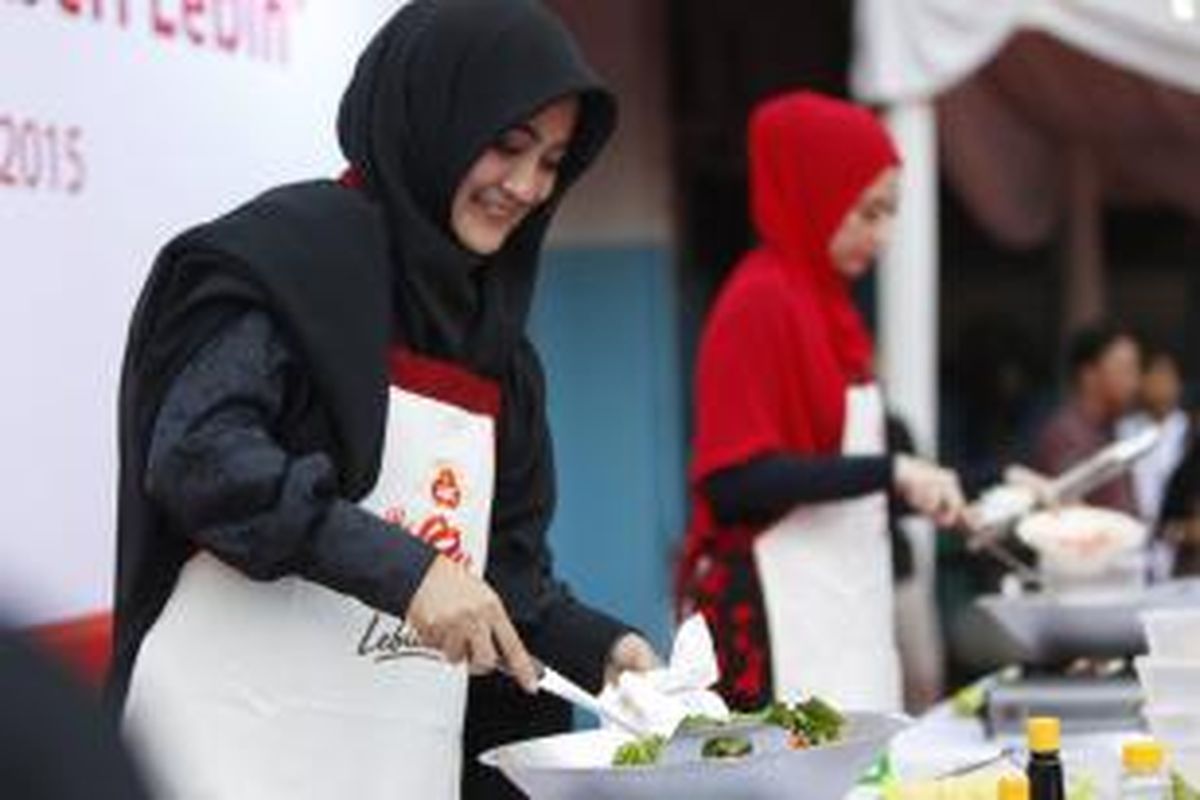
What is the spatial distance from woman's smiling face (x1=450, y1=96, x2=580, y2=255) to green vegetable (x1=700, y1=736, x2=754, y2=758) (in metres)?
0.42

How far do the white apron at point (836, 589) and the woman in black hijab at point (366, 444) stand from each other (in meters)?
1.19

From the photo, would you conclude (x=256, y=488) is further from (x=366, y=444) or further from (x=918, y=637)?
(x=918, y=637)

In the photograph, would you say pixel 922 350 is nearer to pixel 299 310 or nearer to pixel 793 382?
pixel 793 382

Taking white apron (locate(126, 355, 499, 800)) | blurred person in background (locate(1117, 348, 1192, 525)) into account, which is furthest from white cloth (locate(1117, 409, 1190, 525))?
white apron (locate(126, 355, 499, 800))

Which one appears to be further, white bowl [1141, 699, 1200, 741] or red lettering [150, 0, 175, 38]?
red lettering [150, 0, 175, 38]

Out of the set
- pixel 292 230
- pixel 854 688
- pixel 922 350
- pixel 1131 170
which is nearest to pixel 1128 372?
pixel 922 350

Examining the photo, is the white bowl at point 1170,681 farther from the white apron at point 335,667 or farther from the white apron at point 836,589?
the white apron at point 836,589

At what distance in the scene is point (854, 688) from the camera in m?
3.11

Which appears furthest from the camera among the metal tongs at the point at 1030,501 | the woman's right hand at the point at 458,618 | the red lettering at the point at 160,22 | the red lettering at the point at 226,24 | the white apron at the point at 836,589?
the white apron at the point at 836,589

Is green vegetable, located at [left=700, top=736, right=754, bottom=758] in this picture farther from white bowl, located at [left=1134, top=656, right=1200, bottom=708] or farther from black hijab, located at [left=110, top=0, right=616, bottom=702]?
white bowl, located at [left=1134, top=656, right=1200, bottom=708]

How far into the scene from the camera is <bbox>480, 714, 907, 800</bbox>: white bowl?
4.88ft

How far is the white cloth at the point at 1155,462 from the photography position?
5.95 meters

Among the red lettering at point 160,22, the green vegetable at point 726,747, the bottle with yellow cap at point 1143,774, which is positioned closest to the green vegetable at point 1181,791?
the bottle with yellow cap at point 1143,774

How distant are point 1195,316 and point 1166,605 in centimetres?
670
